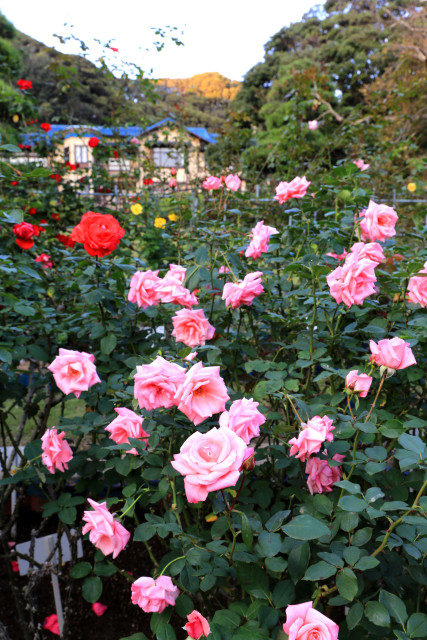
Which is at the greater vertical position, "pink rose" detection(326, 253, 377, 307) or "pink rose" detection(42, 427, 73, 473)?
"pink rose" detection(326, 253, 377, 307)

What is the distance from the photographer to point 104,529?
796mm

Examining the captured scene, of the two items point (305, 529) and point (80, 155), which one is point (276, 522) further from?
point (80, 155)

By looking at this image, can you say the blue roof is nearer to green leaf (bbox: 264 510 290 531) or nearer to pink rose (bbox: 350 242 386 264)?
pink rose (bbox: 350 242 386 264)

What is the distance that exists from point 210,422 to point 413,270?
0.60 meters

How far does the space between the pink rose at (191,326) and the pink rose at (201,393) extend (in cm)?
28

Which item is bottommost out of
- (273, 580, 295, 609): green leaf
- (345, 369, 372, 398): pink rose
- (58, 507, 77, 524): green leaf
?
(58, 507, 77, 524): green leaf

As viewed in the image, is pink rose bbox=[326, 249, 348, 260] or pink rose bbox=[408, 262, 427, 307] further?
pink rose bbox=[326, 249, 348, 260]

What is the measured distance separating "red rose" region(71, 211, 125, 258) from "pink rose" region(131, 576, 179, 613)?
690 mm

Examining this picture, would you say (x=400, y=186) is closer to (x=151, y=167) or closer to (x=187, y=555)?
(x=151, y=167)

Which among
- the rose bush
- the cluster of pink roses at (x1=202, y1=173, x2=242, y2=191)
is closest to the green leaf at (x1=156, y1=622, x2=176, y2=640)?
the rose bush

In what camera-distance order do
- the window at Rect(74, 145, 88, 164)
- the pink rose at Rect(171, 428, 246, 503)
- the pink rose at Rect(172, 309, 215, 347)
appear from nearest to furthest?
1. the pink rose at Rect(171, 428, 246, 503)
2. the pink rose at Rect(172, 309, 215, 347)
3. the window at Rect(74, 145, 88, 164)

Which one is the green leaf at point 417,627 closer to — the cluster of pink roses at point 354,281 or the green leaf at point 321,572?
the green leaf at point 321,572

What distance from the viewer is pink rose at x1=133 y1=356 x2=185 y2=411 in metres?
0.70

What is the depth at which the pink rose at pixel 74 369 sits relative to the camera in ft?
3.02
